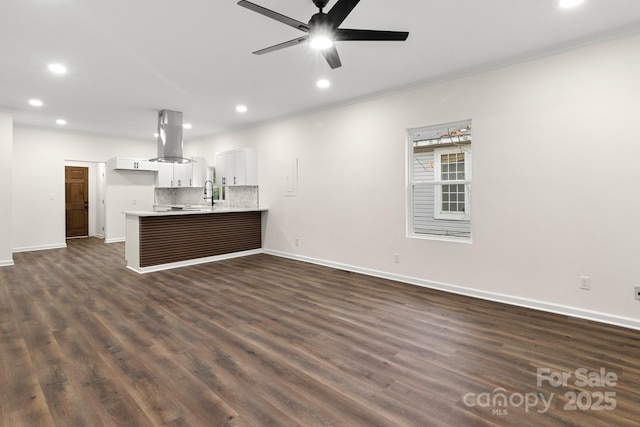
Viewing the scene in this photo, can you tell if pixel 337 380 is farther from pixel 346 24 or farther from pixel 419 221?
pixel 419 221

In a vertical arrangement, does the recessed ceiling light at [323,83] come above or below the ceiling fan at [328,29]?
above

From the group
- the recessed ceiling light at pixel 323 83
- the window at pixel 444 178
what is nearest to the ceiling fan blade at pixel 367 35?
the recessed ceiling light at pixel 323 83

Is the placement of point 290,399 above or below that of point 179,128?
below

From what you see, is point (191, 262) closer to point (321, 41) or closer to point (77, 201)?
point (321, 41)

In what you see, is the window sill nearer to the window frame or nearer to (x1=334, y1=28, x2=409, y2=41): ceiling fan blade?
the window frame

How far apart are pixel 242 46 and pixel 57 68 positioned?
95.3 inches

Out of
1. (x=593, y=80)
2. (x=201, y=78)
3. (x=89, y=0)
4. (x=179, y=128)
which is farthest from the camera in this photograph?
(x=179, y=128)

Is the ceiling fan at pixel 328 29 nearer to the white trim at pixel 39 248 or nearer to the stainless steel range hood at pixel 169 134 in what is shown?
the stainless steel range hood at pixel 169 134

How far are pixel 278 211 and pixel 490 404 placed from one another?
5.16 m

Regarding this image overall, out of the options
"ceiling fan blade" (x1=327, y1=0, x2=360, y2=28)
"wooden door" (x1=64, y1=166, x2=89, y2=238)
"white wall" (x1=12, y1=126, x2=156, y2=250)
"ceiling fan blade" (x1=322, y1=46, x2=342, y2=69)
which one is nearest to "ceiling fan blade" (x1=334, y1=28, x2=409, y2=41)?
"ceiling fan blade" (x1=327, y1=0, x2=360, y2=28)

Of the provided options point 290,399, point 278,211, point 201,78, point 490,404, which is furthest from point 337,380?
point 278,211

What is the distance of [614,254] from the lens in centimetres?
309

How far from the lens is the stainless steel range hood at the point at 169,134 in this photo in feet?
19.3

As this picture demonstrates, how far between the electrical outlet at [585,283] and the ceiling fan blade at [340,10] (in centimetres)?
338
